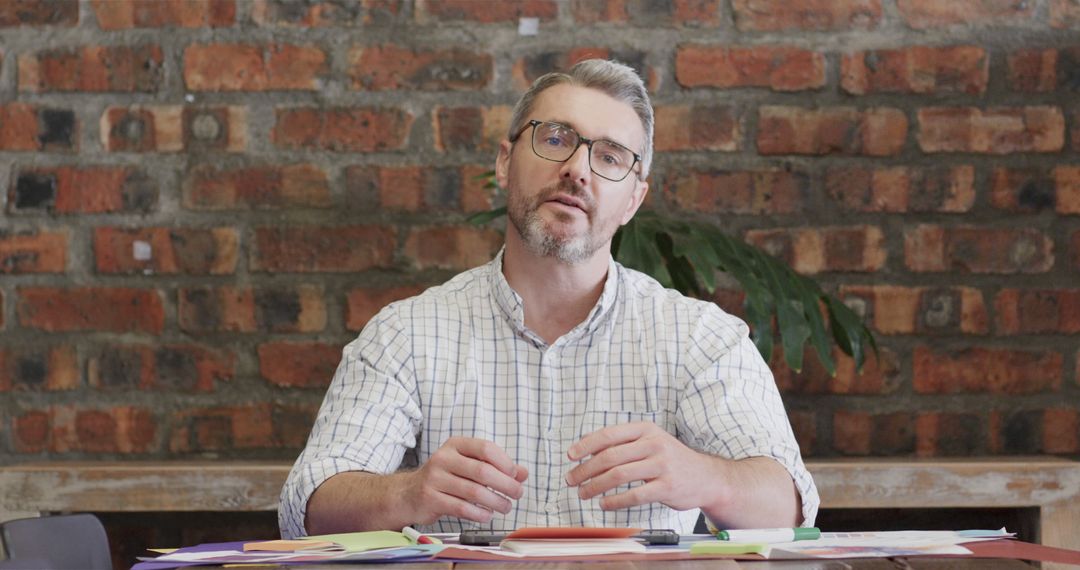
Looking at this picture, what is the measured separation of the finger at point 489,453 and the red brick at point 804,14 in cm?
127

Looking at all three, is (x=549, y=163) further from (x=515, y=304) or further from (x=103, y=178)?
(x=103, y=178)

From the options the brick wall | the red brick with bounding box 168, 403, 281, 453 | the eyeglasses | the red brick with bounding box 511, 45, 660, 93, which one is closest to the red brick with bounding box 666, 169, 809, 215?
the brick wall

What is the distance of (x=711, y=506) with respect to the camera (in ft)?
4.44

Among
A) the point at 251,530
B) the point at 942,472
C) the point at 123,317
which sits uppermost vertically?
the point at 123,317

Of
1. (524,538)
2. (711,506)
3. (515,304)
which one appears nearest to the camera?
(524,538)

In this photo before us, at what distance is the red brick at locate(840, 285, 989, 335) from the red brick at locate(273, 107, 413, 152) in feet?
2.94

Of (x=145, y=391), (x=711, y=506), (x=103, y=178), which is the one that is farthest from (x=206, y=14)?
(x=711, y=506)

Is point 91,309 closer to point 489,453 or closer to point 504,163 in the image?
point 504,163

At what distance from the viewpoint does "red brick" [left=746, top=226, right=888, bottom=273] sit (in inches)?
87.7

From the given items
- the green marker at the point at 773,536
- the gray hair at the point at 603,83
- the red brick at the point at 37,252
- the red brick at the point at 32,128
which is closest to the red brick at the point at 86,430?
the red brick at the point at 37,252

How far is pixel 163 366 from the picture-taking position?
2.24 metres

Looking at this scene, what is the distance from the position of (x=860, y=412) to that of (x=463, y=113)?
3.08 ft

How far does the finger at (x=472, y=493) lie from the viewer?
4.11 ft

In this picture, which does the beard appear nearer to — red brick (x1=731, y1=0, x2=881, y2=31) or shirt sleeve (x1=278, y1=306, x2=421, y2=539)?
shirt sleeve (x1=278, y1=306, x2=421, y2=539)
